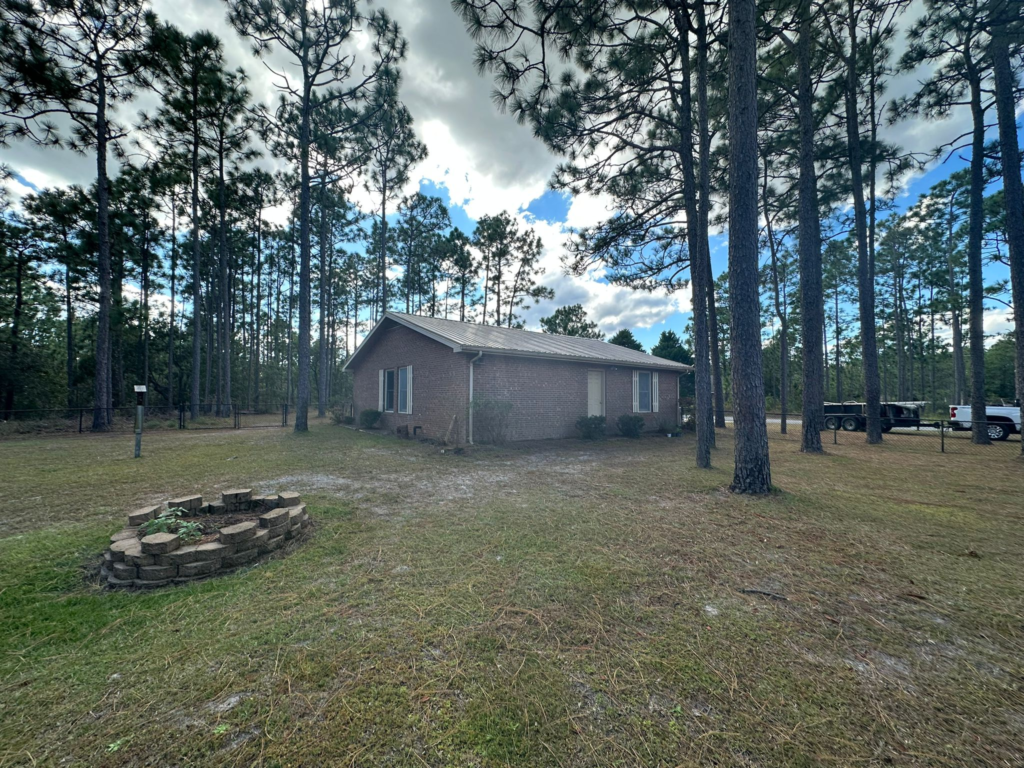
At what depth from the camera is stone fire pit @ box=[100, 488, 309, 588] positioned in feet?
8.45

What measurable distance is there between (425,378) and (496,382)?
2.41 metres

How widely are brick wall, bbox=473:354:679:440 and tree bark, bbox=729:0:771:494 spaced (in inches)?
238

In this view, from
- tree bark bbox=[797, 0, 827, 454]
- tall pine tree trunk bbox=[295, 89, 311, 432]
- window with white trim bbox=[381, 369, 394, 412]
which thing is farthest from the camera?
window with white trim bbox=[381, 369, 394, 412]

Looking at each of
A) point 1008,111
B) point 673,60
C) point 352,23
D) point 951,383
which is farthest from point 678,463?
point 951,383

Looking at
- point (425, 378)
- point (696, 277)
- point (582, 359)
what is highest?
point (696, 277)

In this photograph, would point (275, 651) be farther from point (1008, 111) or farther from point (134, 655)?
point (1008, 111)

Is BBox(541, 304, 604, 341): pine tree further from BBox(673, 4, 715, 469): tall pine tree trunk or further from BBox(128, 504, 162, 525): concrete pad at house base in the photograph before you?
BBox(128, 504, 162, 525): concrete pad at house base

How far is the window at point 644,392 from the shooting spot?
13.3m

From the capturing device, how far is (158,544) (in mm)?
2613

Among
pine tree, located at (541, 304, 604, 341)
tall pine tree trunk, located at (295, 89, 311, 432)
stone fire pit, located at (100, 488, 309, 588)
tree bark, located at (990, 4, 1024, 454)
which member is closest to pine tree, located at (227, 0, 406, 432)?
tall pine tree trunk, located at (295, 89, 311, 432)

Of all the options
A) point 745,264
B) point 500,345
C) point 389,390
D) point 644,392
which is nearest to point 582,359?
point 500,345

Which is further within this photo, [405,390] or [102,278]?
[405,390]

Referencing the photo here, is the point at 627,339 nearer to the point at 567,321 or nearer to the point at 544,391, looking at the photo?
the point at 567,321

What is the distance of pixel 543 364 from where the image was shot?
36.4ft
